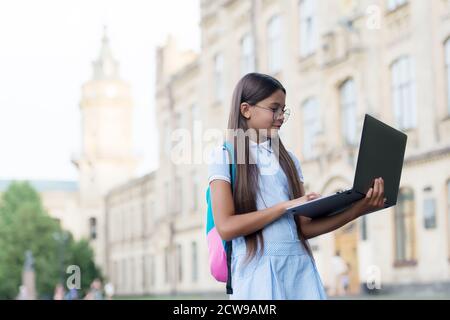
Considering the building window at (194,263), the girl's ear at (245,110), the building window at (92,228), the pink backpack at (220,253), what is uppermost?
the building window at (92,228)

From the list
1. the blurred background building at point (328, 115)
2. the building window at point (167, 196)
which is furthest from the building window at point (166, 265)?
the building window at point (167, 196)

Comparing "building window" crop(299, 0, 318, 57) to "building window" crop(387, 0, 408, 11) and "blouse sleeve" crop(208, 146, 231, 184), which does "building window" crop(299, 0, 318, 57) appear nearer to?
"building window" crop(387, 0, 408, 11)

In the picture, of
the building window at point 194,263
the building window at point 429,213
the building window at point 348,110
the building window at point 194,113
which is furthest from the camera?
the building window at point 194,113

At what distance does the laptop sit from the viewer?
3211 millimetres

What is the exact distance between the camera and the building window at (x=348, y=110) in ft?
73.6

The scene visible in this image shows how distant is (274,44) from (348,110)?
4.59m

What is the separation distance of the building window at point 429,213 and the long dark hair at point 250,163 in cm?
1578

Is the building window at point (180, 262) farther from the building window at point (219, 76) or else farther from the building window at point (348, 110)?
the building window at point (348, 110)

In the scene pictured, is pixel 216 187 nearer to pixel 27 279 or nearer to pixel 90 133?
pixel 27 279

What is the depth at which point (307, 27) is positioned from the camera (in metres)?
24.8

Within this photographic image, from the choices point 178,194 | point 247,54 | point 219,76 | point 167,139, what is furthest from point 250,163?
point 167,139

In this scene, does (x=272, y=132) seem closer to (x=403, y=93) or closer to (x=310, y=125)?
(x=403, y=93)
